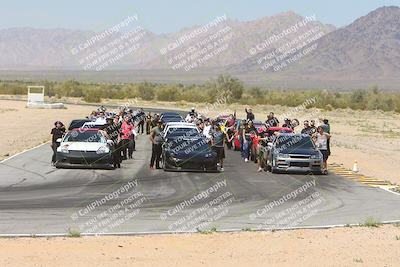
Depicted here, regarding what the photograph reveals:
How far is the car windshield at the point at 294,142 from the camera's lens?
25250 mm

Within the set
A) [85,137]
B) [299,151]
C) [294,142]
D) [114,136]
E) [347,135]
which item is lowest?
[347,135]

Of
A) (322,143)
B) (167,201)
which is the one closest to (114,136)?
(322,143)

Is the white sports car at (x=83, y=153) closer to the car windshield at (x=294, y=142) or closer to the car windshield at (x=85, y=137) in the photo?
the car windshield at (x=85, y=137)

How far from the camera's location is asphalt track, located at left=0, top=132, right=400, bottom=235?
14.5 m

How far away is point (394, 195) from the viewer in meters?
20.0

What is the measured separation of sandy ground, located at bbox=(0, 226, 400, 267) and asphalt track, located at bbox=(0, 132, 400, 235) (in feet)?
2.86

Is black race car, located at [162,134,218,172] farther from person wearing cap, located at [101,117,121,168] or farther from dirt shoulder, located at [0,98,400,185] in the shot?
dirt shoulder, located at [0,98,400,185]

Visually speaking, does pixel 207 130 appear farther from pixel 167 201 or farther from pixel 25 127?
pixel 25 127

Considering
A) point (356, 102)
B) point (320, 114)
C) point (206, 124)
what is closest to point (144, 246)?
point (206, 124)

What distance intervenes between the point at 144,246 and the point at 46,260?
184 centimetres

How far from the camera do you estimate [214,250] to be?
482 inches

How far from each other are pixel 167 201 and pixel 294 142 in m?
8.98

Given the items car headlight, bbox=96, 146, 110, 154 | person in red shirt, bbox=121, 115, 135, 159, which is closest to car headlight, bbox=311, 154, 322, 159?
car headlight, bbox=96, 146, 110, 154

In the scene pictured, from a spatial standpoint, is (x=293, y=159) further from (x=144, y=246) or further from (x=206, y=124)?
(x=144, y=246)
